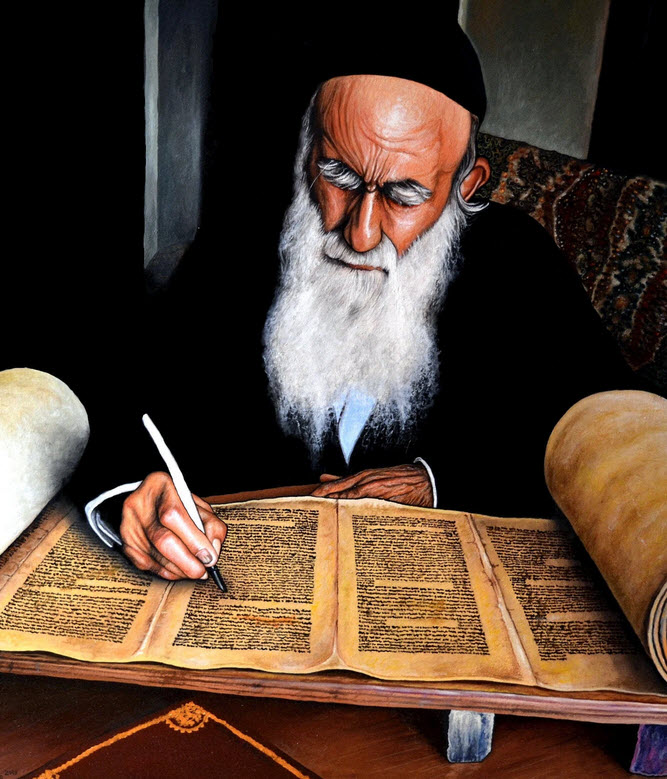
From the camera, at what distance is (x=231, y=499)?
1469 mm

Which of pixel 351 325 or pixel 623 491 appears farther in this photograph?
pixel 351 325

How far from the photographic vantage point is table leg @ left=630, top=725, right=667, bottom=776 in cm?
94

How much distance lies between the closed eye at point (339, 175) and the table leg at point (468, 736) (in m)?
0.99

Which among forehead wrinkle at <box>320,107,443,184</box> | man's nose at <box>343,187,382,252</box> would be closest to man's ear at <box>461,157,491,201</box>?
forehead wrinkle at <box>320,107,443,184</box>

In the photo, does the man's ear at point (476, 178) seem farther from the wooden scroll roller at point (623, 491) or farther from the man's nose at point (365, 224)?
the wooden scroll roller at point (623, 491)

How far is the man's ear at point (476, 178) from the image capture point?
153cm

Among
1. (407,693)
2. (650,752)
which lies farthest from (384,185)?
(650,752)

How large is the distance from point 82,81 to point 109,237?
1.09 feet

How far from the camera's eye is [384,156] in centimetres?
142

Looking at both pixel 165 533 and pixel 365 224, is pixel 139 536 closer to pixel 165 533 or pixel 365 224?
pixel 165 533

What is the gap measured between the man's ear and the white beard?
5 centimetres

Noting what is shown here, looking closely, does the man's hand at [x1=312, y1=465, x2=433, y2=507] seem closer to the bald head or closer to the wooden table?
the bald head

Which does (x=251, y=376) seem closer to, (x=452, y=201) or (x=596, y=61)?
(x=452, y=201)

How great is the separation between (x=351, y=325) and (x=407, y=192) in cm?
31
